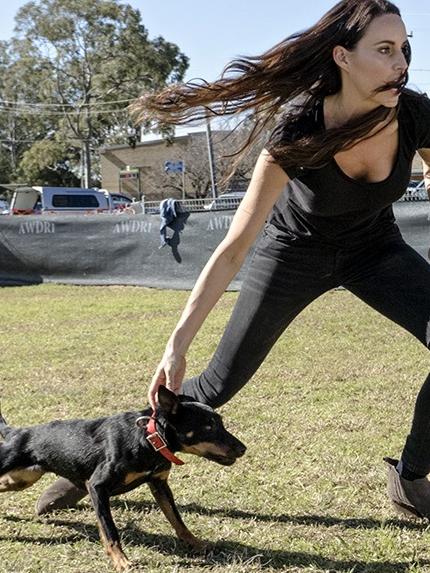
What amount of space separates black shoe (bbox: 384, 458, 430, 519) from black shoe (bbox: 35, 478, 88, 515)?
4.44 ft

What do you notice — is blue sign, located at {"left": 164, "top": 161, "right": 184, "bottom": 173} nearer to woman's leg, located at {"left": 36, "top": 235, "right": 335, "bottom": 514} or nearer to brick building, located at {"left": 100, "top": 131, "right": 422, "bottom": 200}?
brick building, located at {"left": 100, "top": 131, "right": 422, "bottom": 200}

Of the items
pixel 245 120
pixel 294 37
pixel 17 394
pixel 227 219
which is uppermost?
pixel 294 37

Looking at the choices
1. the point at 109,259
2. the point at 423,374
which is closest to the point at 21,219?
the point at 109,259

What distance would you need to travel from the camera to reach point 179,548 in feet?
9.69

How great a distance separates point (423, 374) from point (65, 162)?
5330 cm

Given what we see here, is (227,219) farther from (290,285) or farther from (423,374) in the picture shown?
(290,285)

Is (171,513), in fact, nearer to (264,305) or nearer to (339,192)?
(264,305)

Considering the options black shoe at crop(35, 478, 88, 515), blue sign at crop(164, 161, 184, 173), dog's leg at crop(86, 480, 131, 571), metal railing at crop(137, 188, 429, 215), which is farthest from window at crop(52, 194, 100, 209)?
dog's leg at crop(86, 480, 131, 571)

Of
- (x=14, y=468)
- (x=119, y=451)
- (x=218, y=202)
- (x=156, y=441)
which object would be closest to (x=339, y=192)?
(x=156, y=441)

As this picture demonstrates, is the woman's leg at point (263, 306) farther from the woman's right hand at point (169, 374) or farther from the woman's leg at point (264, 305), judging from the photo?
the woman's right hand at point (169, 374)

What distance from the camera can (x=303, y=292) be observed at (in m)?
3.00

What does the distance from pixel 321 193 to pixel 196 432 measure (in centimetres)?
100

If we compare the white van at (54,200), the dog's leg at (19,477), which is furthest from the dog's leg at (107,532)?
the white van at (54,200)

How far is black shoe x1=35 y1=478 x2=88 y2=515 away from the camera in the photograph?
3232 millimetres
